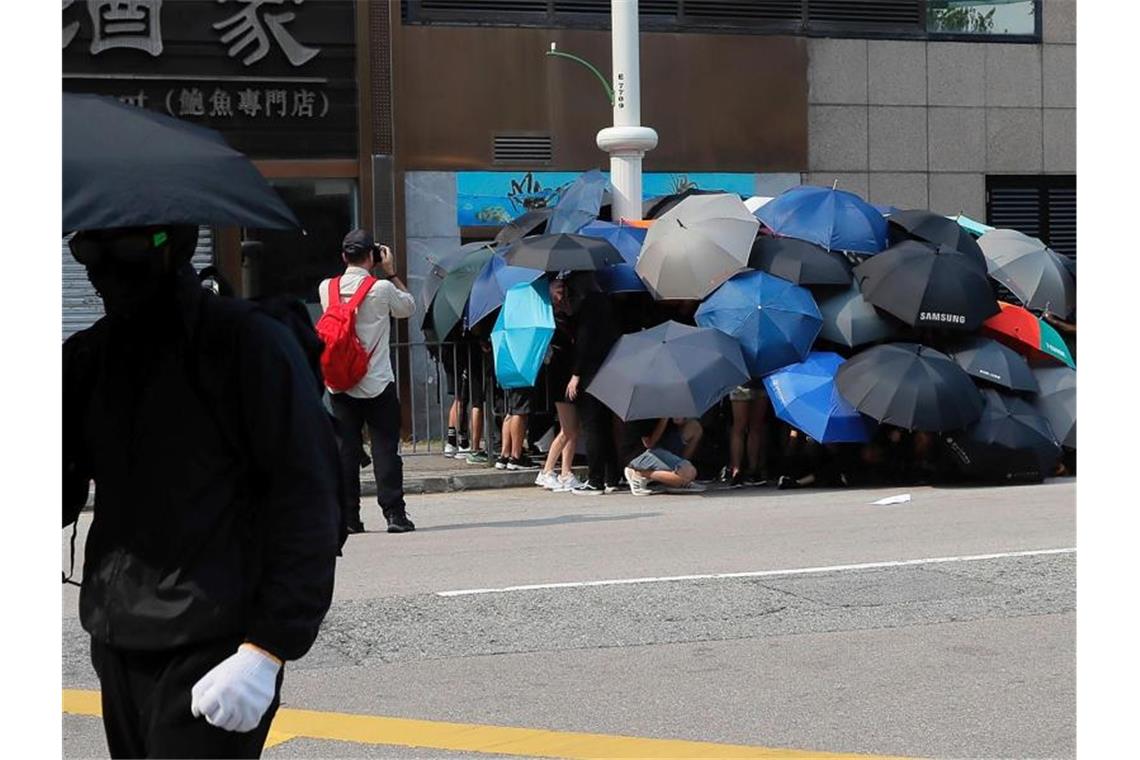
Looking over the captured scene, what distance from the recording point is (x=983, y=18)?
23125 millimetres

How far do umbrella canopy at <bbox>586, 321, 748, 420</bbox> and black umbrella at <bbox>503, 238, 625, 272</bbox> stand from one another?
70 cm

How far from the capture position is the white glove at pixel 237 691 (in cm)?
330

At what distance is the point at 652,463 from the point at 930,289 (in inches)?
106

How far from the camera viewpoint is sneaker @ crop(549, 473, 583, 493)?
1481cm

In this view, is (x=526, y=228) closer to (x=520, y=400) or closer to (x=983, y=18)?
(x=520, y=400)

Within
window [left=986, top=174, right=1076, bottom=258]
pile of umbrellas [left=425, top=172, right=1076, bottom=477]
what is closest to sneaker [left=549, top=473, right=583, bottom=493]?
pile of umbrellas [left=425, top=172, right=1076, bottom=477]

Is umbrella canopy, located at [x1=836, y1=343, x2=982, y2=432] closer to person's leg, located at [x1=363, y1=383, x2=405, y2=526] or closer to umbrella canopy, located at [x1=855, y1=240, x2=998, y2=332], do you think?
umbrella canopy, located at [x1=855, y1=240, x2=998, y2=332]

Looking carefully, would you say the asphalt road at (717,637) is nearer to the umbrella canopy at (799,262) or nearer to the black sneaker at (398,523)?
the black sneaker at (398,523)

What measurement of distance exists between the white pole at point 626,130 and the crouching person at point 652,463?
3.52m

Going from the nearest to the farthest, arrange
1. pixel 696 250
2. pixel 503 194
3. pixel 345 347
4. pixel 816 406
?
pixel 345 347
pixel 816 406
pixel 696 250
pixel 503 194

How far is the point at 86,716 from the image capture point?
6.56 m

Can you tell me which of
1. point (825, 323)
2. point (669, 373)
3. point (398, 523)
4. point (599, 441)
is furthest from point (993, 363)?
point (398, 523)
